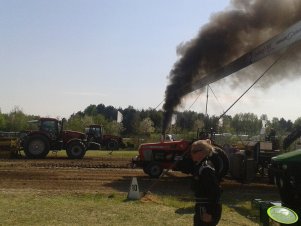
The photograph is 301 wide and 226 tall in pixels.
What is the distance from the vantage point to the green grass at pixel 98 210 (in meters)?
8.88

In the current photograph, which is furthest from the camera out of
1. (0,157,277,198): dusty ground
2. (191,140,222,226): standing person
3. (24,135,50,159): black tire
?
(24,135,50,159): black tire

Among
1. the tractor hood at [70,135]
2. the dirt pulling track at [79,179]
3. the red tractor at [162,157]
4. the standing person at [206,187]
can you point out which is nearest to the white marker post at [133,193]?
the dirt pulling track at [79,179]

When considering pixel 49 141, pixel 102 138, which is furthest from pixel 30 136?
pixel 102 138

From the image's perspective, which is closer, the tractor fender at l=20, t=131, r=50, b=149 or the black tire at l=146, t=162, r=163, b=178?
the black tire at l=146, t=162, r=163, b=178

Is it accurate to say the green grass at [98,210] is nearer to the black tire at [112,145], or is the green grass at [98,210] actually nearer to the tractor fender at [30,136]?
the tractor fender at [30,136]

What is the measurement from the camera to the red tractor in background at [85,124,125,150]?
35594 mm

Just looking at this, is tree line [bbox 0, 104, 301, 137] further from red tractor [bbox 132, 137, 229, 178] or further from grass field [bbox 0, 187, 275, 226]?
grass field [bbox 0, 187, 275, 226]

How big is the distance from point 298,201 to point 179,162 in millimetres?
9042

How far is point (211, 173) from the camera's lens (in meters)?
5.74

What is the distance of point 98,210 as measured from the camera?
9.86 metres

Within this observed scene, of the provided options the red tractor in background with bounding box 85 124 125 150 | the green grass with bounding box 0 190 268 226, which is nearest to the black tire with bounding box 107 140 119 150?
the red tractor in background with bounding box 85 124 125 150

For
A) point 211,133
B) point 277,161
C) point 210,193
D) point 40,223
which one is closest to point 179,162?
point 211,133

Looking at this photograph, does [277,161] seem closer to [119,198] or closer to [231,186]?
[119,198]

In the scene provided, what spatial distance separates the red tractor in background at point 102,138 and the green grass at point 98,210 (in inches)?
916
